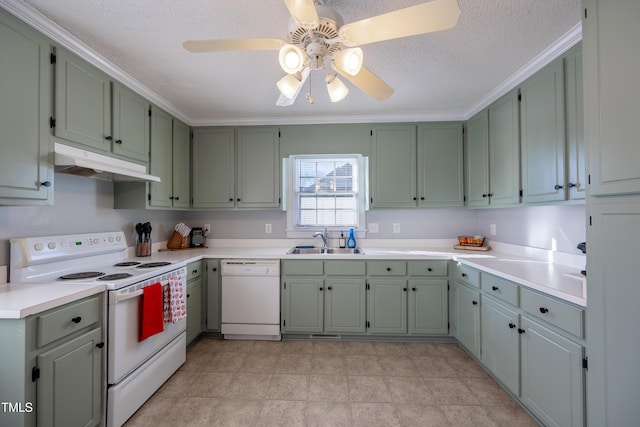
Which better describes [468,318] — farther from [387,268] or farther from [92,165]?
[92,165]

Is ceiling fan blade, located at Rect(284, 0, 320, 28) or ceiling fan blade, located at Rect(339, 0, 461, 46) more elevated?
ceiling fan blade, located at Rect(284, 0, 320, 28)

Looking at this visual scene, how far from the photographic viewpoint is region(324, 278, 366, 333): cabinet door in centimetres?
272

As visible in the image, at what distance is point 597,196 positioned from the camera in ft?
3.84

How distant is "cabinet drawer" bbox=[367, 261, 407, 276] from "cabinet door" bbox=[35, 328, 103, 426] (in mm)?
2137

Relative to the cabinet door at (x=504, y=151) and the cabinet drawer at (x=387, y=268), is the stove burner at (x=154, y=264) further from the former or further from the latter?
the cabinet door at (x=504, y=151)

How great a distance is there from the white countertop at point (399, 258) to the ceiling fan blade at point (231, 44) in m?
1.39

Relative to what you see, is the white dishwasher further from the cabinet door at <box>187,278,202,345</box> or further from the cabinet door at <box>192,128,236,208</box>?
the cabinet door at <box>192,128,236,208</box>

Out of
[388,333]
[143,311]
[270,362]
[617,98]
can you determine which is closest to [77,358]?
[143,311]

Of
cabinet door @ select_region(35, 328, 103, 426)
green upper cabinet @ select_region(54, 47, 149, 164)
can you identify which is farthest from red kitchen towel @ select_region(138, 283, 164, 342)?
green upper cabinet @ select_region(54, 47, 149, 164)

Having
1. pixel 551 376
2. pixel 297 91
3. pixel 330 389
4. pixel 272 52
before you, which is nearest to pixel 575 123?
pixel 551 376

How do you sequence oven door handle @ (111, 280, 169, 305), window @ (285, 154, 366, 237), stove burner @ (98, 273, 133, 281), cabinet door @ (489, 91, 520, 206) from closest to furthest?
oven door handle @ (111, 280, 169, 305), stove burner @ (98, 273, 133, 281), cabinet door @ (489, 91, 520, 206), window @ (285, 154, 366, 237)

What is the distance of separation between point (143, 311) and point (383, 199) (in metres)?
2.41

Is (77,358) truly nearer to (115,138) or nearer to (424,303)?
(115,138)

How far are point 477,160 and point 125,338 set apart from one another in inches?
130
